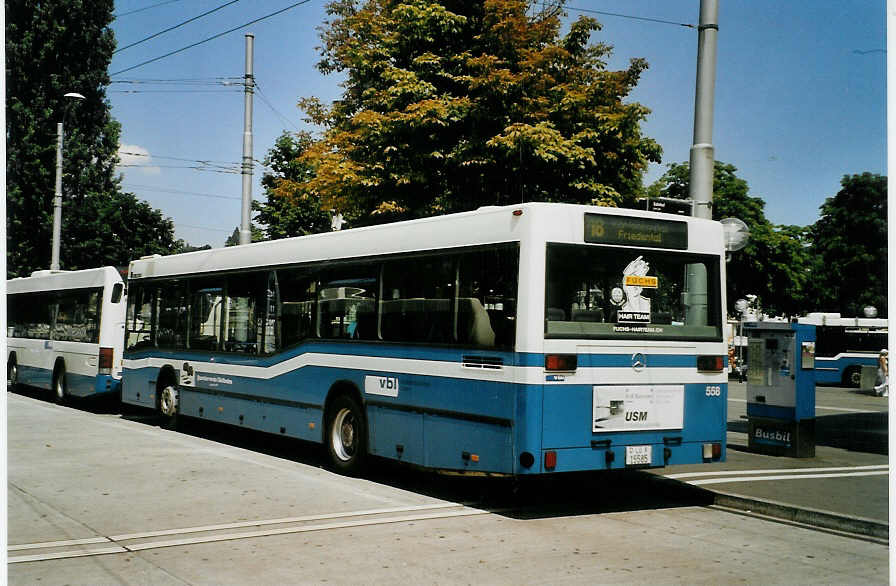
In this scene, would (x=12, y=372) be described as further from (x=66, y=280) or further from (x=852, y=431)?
(x=852, y=431)

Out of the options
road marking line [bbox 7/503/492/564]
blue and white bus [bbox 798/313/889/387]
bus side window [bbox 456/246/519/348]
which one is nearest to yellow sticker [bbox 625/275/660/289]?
bus side window [bbox 456/246/519/348]

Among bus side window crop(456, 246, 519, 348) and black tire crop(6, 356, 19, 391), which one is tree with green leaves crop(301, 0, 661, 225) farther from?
bus side window crop(456, 246, 519, 348)

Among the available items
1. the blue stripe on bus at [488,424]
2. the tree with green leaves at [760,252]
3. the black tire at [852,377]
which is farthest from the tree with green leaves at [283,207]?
the blue stripe on bus at [488,424]

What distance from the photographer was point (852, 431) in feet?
53.7

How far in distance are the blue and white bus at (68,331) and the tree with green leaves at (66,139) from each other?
9.01 feet

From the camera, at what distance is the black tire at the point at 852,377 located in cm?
3553

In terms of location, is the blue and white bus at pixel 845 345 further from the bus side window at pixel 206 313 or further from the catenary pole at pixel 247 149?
the bus side window at pixel 206 313

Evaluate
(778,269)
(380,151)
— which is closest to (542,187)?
(380,151)

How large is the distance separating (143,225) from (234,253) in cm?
3040

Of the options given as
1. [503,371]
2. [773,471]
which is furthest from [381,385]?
[773,471]

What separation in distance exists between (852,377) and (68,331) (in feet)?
91.2

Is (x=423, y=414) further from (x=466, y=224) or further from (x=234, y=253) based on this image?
(x=234, y=253)

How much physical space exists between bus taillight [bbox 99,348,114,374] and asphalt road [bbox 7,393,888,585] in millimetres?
6775

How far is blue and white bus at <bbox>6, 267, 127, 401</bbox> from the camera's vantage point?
1872cm
